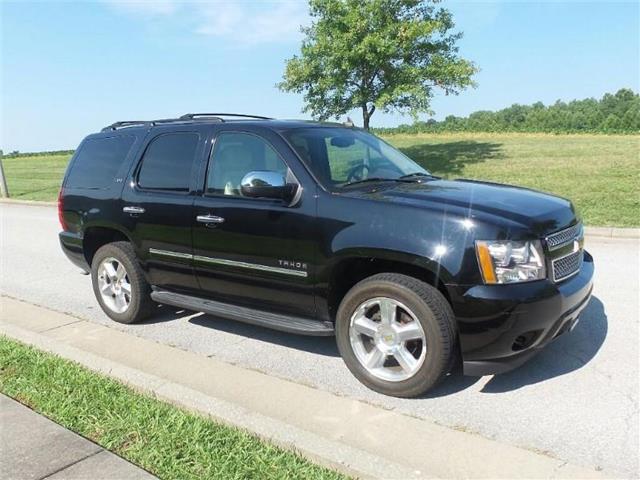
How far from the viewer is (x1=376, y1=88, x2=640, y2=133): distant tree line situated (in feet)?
160

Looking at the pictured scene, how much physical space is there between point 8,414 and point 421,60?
1960 centimetres

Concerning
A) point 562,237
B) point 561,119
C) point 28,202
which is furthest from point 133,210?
point 561,119

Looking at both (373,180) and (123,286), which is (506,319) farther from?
(123,286)

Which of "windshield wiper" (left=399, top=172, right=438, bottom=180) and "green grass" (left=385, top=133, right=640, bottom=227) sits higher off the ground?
"windshield wiper" (left=399, top=172, right=438, bottom=180)

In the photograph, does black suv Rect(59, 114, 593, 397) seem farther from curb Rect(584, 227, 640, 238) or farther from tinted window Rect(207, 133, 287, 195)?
curb Rect(584, 227, 640, 238)

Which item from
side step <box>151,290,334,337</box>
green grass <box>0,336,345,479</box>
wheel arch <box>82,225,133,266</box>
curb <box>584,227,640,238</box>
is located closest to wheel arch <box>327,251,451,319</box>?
side step <box>151,290,334,337</box>

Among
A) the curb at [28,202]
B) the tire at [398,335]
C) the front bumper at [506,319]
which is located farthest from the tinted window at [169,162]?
the curb at [28,202]

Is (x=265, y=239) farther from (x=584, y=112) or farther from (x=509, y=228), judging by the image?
(x=584, y=112)

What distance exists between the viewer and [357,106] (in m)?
21.0

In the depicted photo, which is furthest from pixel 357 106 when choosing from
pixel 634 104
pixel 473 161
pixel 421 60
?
pixel 634 104

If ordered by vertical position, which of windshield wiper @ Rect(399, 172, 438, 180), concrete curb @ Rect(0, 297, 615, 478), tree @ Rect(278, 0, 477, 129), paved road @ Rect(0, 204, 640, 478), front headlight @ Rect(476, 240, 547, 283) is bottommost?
paved road @ Rect(0, 204, 640, 478)

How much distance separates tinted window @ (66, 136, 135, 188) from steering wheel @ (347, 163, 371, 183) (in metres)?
2.38

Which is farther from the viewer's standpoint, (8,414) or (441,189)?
(441,189)

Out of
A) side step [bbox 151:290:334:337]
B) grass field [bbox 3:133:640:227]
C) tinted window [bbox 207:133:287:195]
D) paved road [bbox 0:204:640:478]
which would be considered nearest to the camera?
paved road [bbox 0:204:640:478]
